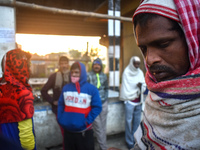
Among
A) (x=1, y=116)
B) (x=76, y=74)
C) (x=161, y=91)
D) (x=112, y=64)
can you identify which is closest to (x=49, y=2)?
(x=112, y=64)

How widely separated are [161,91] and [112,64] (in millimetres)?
3694

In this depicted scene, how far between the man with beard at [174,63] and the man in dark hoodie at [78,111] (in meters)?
1.71

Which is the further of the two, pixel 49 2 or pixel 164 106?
pixel 49 2

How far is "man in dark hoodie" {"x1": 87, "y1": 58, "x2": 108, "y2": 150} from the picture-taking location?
134 inches

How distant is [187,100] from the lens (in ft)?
2.02

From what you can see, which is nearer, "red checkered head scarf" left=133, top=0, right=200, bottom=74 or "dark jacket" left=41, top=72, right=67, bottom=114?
"red checkered head scarf" left=133, top=0, right=200, bottom=74

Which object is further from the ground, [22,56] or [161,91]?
[22,56]

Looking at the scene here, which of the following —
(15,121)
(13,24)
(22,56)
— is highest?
(13,24)

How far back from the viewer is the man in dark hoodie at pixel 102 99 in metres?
3.40

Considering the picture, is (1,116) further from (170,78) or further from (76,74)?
(170,78)

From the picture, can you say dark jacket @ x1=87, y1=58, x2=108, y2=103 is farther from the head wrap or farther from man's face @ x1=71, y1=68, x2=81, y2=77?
the head wrap

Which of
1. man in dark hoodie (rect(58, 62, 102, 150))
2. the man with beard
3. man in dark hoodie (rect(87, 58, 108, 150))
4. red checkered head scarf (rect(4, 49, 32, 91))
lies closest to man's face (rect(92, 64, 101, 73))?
man in dark hoodie (rect(87, 58, 108, 150))

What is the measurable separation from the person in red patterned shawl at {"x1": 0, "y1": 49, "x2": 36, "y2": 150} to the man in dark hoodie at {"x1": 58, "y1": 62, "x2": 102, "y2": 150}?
63 cm

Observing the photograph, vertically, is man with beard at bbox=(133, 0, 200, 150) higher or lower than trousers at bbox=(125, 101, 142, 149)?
higher
